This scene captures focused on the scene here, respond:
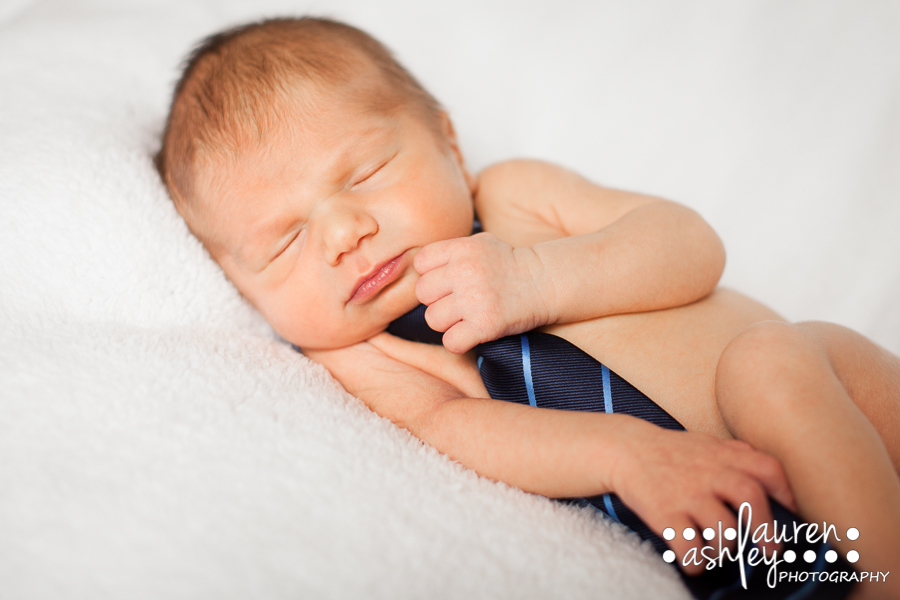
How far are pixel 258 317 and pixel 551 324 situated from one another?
62 cm

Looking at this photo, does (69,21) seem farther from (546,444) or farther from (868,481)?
(868,481)

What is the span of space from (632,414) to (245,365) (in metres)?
0.65

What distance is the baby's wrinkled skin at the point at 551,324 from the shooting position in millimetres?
741

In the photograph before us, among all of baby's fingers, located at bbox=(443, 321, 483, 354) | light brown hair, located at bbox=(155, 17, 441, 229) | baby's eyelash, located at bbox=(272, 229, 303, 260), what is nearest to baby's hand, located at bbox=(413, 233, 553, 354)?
baby's fingers, located at bbox=(443, 321, 483, 354)

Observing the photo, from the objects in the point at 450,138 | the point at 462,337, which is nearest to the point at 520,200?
the point at 450,138

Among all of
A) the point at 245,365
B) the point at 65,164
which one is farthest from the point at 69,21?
the point at 245,365

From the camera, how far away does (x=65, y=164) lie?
1118mm

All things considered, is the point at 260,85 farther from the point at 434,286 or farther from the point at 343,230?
the point at 434,286

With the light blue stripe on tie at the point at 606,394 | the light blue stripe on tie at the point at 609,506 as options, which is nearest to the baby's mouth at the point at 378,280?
the light blue stripe on tie at the point at 606,394

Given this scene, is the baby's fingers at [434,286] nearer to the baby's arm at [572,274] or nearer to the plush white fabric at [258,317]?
the baby's arm at [572,274]

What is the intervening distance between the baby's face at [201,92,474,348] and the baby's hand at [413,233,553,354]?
8 cm

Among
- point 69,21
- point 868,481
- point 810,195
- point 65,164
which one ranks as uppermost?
point 69,21

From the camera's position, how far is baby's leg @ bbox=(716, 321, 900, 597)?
701 millimetres

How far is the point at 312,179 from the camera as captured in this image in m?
1.01
